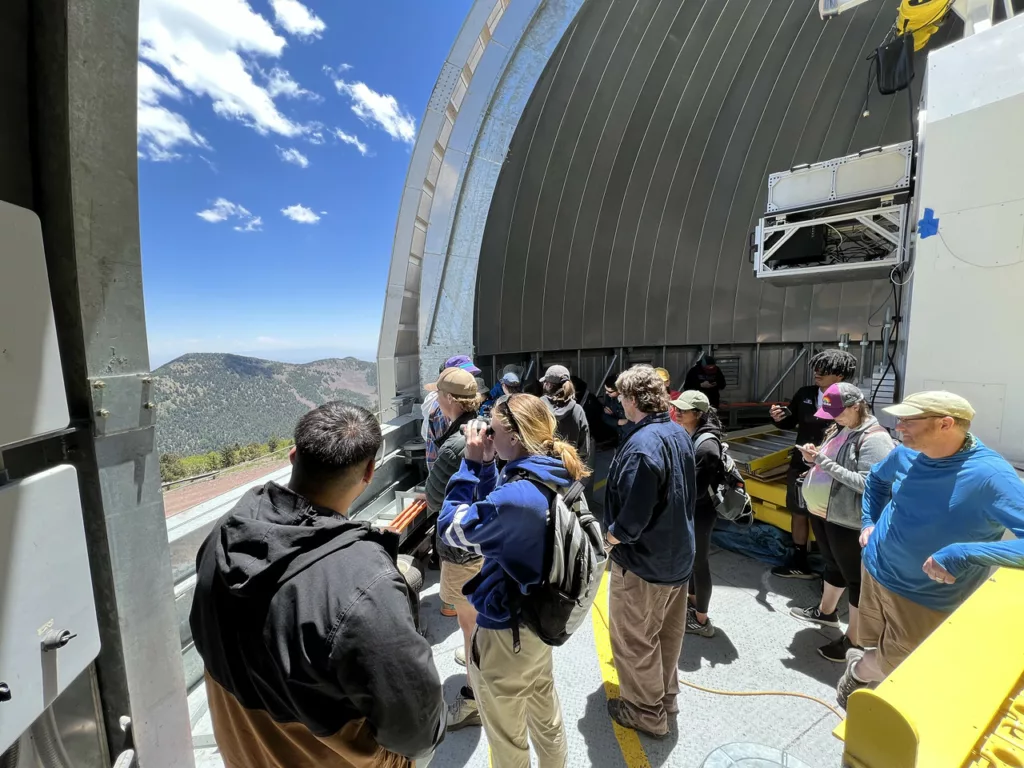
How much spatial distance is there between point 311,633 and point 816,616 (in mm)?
4144

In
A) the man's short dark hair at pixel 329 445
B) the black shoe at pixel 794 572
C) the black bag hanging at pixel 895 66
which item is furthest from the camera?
the black bag hanging at pixel 895 66

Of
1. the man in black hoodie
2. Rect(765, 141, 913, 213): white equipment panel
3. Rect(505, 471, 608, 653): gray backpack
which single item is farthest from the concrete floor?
Rect(765, 141, 913, 213): white equipment panel

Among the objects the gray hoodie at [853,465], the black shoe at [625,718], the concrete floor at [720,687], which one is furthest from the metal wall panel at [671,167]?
the black shoe at [625,718]

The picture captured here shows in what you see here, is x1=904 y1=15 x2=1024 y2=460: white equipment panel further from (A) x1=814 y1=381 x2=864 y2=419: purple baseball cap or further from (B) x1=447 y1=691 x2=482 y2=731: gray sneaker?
(B) x1=447 y1=691 x2=482 y2=731: gray sneaker

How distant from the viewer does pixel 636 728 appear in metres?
2.69

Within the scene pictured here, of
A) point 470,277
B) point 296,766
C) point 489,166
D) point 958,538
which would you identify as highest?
point 489,166

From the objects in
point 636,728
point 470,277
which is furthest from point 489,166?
point 636,728

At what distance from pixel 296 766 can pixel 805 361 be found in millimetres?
12255

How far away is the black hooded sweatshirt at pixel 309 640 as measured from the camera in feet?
3.91

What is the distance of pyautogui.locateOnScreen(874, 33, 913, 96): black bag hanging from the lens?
605 centimetres

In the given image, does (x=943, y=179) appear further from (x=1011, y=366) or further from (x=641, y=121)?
(x=641, y=121)

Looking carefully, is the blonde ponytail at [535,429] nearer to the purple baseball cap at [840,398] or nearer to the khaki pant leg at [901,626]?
the khaki pant leg at [901,626]

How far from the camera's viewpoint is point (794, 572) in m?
4.34

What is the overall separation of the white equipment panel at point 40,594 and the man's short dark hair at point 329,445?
618 millimetres
